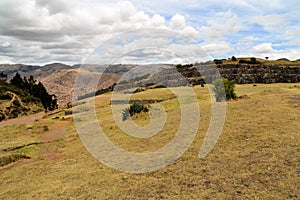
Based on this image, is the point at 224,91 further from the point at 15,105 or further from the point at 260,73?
the point at 15,105

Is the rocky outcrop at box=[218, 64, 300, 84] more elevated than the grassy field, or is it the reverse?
the rocky outcrop at box=[218, 64, 300, 84]

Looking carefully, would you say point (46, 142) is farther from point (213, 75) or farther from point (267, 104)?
point (213, 75)

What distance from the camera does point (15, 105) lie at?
64.8 m

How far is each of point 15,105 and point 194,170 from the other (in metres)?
62.9

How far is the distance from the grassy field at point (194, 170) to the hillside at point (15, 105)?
43625 mm

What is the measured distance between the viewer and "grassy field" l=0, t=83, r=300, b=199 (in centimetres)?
1040

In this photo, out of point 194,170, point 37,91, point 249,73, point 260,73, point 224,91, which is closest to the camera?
point 194,170

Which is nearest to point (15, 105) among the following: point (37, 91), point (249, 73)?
point (37, 91)

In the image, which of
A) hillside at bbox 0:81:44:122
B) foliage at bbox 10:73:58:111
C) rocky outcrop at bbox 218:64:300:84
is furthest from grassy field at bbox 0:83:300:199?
foliage at bbox 10:73:58:111

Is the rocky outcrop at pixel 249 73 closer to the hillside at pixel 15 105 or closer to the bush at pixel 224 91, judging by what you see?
the bush at pixel 224 91

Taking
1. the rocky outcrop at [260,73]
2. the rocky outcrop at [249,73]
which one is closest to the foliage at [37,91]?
the rocky outcrop at [249,73]

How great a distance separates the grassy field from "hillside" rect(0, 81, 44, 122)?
43.6 metres

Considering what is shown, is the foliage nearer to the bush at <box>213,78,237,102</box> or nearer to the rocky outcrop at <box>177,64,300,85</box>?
the rocky outcrop at <box>177,64,300,85</box>

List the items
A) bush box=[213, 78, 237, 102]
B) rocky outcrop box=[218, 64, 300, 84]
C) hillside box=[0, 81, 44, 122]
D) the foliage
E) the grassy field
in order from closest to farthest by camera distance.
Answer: the grassy field < bush box=[213, 78, 237, 102] < hillside box=[0, 81, 44, 122] < rocky outcrop box=[218, 64, 300, 84] < the foliage
